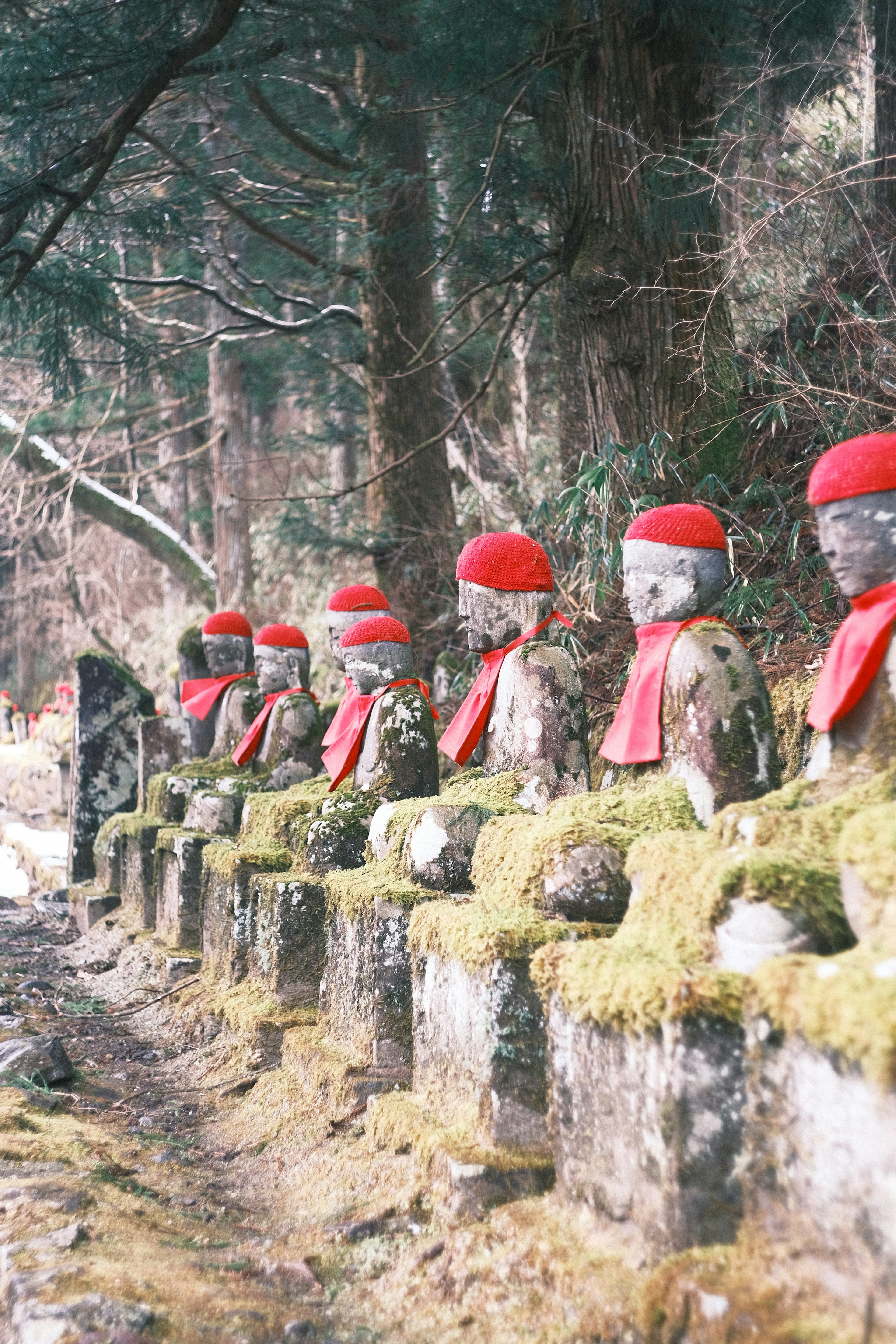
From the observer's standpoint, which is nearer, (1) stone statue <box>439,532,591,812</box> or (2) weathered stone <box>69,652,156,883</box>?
(1) stone statue <box>439,532,591,812</box>

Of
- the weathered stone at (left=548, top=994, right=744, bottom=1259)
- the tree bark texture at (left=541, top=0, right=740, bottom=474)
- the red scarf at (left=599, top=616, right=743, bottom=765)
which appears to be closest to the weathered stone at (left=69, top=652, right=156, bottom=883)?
the tree bark texture at (left=541, top=0, right=740, bottom=474)

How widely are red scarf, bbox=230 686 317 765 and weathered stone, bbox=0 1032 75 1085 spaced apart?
7.00ft

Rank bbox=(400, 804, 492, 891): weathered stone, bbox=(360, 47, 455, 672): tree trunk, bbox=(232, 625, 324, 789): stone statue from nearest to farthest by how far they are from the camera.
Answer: bbox=(400, 804, 492, 891): weathered stone < bbox=(232, 625, 324, 789): stone statue < bbox=(360, 47, 455, 672): tree trunk

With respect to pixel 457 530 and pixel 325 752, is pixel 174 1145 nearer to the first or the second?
pixel 325 752

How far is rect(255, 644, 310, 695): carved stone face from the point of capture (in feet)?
20.1

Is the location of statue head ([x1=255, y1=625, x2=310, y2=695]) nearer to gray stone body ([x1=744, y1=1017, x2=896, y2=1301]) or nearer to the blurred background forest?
the blurred background forest

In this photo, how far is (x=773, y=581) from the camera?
494 cm

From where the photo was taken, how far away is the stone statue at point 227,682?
665cm

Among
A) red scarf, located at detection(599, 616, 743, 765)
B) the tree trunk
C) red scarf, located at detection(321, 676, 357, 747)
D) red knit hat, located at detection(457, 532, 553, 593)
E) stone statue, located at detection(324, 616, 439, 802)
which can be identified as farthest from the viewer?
the tree trunk

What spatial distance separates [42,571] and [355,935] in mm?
20160

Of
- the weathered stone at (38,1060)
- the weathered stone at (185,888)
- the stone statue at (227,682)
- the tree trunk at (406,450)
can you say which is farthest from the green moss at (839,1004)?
the tree trunk at (406,450)

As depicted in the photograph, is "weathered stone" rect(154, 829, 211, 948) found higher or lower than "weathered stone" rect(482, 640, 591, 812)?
lower

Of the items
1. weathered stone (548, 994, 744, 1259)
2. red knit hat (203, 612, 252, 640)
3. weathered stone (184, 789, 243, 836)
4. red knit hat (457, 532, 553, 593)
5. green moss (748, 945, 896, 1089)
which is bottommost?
weathered stone (548, 994, 744, 1259)

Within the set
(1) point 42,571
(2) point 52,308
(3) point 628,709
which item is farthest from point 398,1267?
(1) point 42,571
